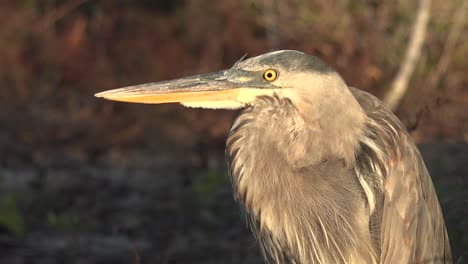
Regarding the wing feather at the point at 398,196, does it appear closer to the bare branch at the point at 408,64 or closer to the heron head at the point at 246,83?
the heron head at the point at 246,83

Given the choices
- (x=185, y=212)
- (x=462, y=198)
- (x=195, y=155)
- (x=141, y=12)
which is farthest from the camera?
(x=141, y=12)

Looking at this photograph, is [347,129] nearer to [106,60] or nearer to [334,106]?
[334,106]

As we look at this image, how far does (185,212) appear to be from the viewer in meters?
7.21

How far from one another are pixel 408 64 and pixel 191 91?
180 inches

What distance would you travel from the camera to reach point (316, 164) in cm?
389

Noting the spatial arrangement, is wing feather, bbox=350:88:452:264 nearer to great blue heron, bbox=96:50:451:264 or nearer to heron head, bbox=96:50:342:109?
great blue heron, bbox=96:50:451:264

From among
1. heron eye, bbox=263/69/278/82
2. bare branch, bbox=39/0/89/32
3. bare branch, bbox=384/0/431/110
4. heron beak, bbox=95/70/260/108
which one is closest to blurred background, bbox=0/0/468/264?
bare branch, bbox=39/0/89/32

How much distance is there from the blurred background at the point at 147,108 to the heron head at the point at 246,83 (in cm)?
240

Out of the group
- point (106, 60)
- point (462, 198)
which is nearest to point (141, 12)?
point (106, 60)

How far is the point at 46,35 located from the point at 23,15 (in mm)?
380

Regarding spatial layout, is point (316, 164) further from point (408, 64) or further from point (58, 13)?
point (58, 13)

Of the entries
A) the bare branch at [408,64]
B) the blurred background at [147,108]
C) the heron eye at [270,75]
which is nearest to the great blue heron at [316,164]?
the heron eye at [270,75]

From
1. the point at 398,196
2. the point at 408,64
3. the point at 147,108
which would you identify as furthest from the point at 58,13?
the point at 398,196

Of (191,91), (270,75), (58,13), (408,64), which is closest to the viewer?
(270,75)
